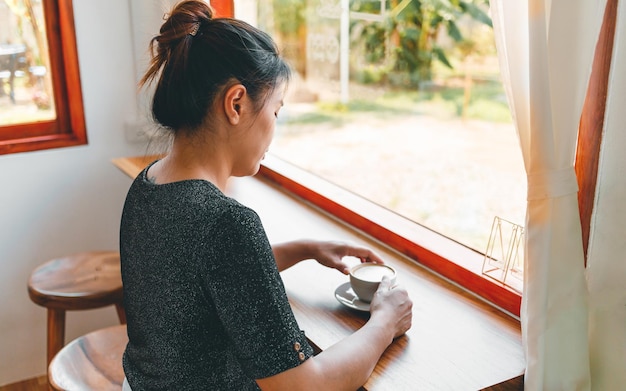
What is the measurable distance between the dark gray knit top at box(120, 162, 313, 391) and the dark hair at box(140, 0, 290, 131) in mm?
124

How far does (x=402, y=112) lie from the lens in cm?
436

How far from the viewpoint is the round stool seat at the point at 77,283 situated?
1.76m

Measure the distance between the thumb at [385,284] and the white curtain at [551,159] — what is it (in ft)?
0.90

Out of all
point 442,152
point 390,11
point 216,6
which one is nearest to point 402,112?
point 442,152

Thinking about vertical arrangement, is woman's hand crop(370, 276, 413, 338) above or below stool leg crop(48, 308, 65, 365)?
above

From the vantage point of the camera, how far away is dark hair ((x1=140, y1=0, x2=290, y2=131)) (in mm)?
978

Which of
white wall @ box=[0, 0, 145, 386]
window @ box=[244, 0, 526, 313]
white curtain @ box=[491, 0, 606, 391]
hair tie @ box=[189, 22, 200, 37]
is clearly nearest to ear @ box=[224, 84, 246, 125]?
hair tie @ box=[189, 22, 200, 37]

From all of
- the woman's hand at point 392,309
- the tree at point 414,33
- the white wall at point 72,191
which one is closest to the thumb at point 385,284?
the woman's hand at point 392,309

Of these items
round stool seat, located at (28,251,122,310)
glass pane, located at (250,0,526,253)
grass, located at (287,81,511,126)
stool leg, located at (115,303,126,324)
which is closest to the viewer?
round stool seat, located at (28,251,122,310)

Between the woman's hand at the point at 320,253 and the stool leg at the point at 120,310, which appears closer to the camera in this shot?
the woman's hand at the point at 320,253

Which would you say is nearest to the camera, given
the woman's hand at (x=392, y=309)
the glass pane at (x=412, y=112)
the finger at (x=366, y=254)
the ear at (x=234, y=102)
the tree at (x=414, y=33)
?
the ear at (x=234, y=102)

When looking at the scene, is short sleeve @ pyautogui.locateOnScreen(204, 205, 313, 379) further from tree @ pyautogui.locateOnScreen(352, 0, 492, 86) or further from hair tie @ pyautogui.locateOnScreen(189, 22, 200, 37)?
tree @ pyautogui.locateOnScreen(352, 0, 492, 86)

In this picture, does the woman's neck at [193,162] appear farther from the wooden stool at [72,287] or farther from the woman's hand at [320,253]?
the wooden stool at [72,287]

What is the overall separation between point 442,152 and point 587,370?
3.11 m
